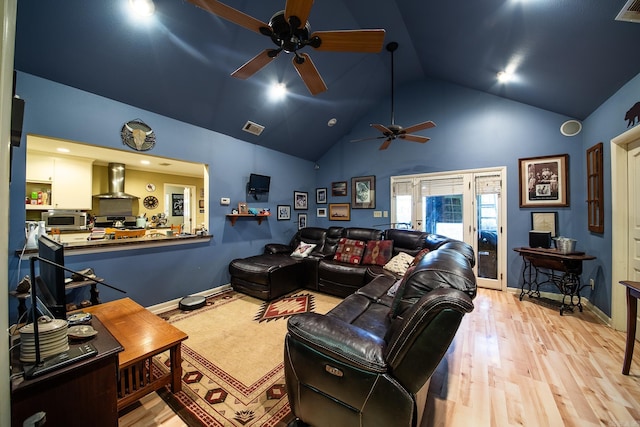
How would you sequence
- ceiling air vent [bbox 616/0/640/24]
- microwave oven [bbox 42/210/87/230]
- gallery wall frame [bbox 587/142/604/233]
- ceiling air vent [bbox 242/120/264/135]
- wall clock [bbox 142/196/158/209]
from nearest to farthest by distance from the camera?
1. ceiling air vent [bbox 616/0/640/24]
2. gallery wall frame [bbox 587/142/604/233]
3. ceiling air vent [bbox 242/120/264/135]
4. microwave oven [bbox 42/210/87/230]
5. wall clock [bbox 142/196/158/209]

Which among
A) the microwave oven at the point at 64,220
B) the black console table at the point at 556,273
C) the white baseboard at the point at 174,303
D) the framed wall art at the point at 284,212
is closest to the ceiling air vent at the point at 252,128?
the framed wall art at the point at 284,212

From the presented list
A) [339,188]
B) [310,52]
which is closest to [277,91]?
[310,52]

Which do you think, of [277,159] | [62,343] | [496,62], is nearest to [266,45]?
[277,159]

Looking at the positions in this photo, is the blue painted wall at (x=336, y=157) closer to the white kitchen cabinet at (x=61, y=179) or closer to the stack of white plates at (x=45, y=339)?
the stack of white plates at (x=45, y=339)

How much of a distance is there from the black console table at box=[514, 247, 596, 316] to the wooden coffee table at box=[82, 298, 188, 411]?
422 centimetres

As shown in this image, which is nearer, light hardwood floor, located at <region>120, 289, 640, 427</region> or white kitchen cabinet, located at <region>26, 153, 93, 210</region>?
light hardwood floor, located at <region>120, 289, 640, 427</region>

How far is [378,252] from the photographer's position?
12.4 feet

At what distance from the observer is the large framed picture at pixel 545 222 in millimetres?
3494

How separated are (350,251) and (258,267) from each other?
1525 millimetres

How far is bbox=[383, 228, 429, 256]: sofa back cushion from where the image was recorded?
3.65 metres

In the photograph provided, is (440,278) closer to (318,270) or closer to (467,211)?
(318,270)

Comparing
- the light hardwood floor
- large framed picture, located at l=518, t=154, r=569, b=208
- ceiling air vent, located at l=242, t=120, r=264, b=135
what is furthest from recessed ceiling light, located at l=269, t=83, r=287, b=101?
large framed picture, located at l=518, t=154, r=569, b=208

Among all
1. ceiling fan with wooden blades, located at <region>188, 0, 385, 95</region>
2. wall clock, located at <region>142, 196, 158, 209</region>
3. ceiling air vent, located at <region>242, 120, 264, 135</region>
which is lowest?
wall clock, located at <region>142, 196, 158, 209</region>

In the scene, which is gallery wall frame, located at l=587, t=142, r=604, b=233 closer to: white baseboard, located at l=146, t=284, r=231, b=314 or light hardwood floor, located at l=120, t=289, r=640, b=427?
light hardwood floor, located at l=120, t=289, r=640, b=427
